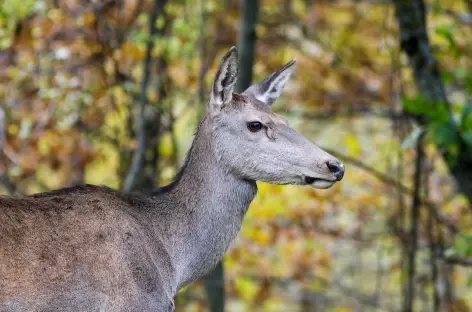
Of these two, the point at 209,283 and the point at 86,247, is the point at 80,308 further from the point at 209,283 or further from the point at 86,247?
the point at 209,283

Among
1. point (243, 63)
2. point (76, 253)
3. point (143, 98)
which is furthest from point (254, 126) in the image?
point (243, 63)

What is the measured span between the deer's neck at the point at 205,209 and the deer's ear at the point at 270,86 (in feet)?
2.44

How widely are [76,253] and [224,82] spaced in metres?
2.08

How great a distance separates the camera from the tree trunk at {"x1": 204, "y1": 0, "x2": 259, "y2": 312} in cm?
1149

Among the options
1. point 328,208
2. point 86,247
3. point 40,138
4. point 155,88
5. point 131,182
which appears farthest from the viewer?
point 328,208

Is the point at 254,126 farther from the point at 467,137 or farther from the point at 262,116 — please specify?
the point at 467,137

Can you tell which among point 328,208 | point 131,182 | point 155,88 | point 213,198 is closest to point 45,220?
point 213,198

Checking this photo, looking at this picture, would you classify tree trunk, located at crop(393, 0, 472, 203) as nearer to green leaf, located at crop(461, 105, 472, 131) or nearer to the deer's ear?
green leaf, located at crop(461, 105, 472, 131)

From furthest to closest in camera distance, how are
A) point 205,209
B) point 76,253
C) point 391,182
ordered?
point 391,182
point 205,209
point 76,253

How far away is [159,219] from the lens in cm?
743

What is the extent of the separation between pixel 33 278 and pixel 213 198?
199 centimetres

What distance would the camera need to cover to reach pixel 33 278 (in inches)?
238

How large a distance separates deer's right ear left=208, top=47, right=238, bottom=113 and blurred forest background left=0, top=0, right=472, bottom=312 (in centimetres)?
269

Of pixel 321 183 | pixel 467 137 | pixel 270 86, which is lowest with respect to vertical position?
pixel 467 137
